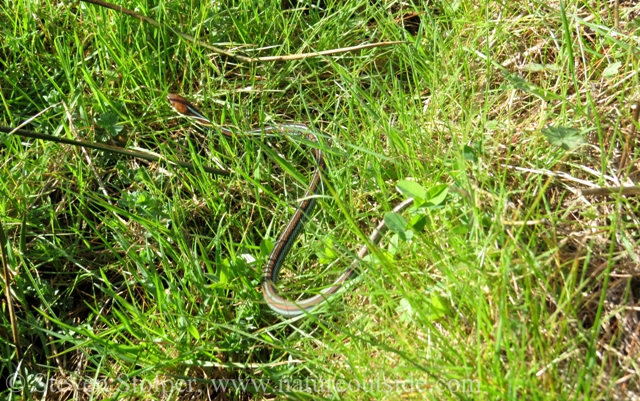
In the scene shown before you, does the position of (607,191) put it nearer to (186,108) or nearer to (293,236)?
(293,236)

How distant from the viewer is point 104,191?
238cm

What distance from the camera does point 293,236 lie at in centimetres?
219

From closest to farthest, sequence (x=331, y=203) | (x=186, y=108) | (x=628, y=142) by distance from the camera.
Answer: (x=628, y=142), (x=331, y=203), (x=186, y=108)

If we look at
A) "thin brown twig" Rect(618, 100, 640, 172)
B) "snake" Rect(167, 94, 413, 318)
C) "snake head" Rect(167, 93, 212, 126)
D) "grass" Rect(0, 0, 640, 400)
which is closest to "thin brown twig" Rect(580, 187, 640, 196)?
"grass" Rect(0, 0, 640, 400)

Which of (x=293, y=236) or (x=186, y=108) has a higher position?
(x=186, y=108)

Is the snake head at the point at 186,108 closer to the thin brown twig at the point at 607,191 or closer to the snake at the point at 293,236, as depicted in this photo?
the snake at the point at 293,236

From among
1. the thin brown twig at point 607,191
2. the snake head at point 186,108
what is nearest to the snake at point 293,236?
the snake head at point 186,108

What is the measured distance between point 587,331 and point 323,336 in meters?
0.71

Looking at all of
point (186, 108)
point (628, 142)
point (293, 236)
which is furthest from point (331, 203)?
point (628, 142)

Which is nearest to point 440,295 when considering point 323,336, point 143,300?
point 323,336

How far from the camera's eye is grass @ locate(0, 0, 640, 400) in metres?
1.63

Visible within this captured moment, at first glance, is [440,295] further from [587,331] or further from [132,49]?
[132,49]

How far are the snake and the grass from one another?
0.15 ft

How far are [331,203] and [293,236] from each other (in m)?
0.16
